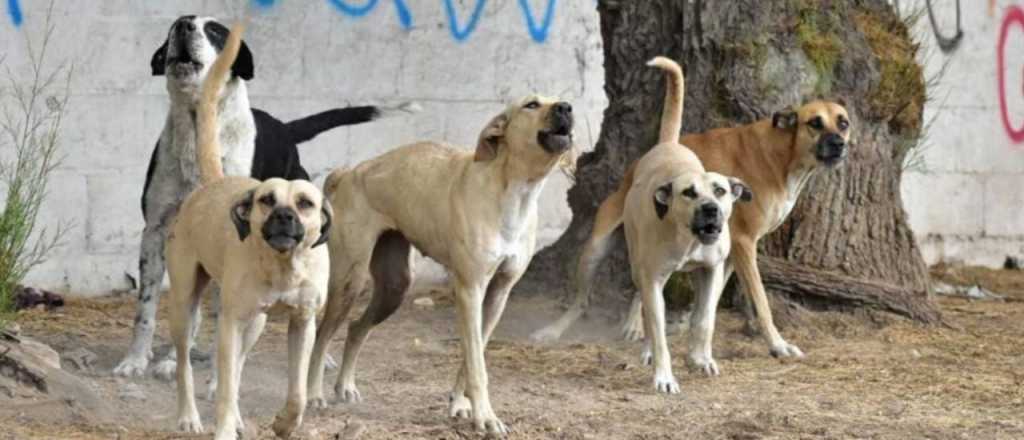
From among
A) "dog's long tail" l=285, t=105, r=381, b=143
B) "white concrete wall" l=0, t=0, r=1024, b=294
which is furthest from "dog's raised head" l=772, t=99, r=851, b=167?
"white concrete wall" l=0, t=0, r=1024, b=294

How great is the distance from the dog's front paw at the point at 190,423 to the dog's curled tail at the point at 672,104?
284 cm

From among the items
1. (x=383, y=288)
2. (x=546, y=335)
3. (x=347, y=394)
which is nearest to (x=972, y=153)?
(x=546, y=335)

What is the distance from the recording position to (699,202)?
718cm

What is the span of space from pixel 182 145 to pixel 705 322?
2336 millimetres

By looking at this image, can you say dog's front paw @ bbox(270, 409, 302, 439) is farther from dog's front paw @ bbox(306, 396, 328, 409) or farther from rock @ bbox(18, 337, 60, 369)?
rock @ bbox(18, 337, 60, 369)

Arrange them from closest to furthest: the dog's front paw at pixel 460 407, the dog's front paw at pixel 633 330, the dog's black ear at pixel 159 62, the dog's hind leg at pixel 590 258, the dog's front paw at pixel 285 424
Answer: the dog's front paw at pixel 285 424, the dog's front paw at pixel 460 407, the dog's black ear at pixel 159 62, the dog's hind leg at pixel 590 258, the dog's front paw at pixel 633 330

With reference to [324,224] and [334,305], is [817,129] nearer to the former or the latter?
[334,305]

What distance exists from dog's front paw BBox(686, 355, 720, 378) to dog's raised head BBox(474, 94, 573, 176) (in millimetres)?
1718

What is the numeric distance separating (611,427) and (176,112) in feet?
8.19

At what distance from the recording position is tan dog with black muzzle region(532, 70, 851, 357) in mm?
8273

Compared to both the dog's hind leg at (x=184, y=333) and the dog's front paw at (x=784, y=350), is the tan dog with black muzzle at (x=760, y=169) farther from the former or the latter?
the dog's hind leg at (x=184, y=333)

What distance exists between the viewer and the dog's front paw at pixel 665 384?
717 cm

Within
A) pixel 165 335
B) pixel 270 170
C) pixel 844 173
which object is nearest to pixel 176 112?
pixel 270 170

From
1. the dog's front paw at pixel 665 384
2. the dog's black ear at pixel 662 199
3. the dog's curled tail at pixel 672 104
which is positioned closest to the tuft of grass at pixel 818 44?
the dog's curled tail at pixel 672 104
